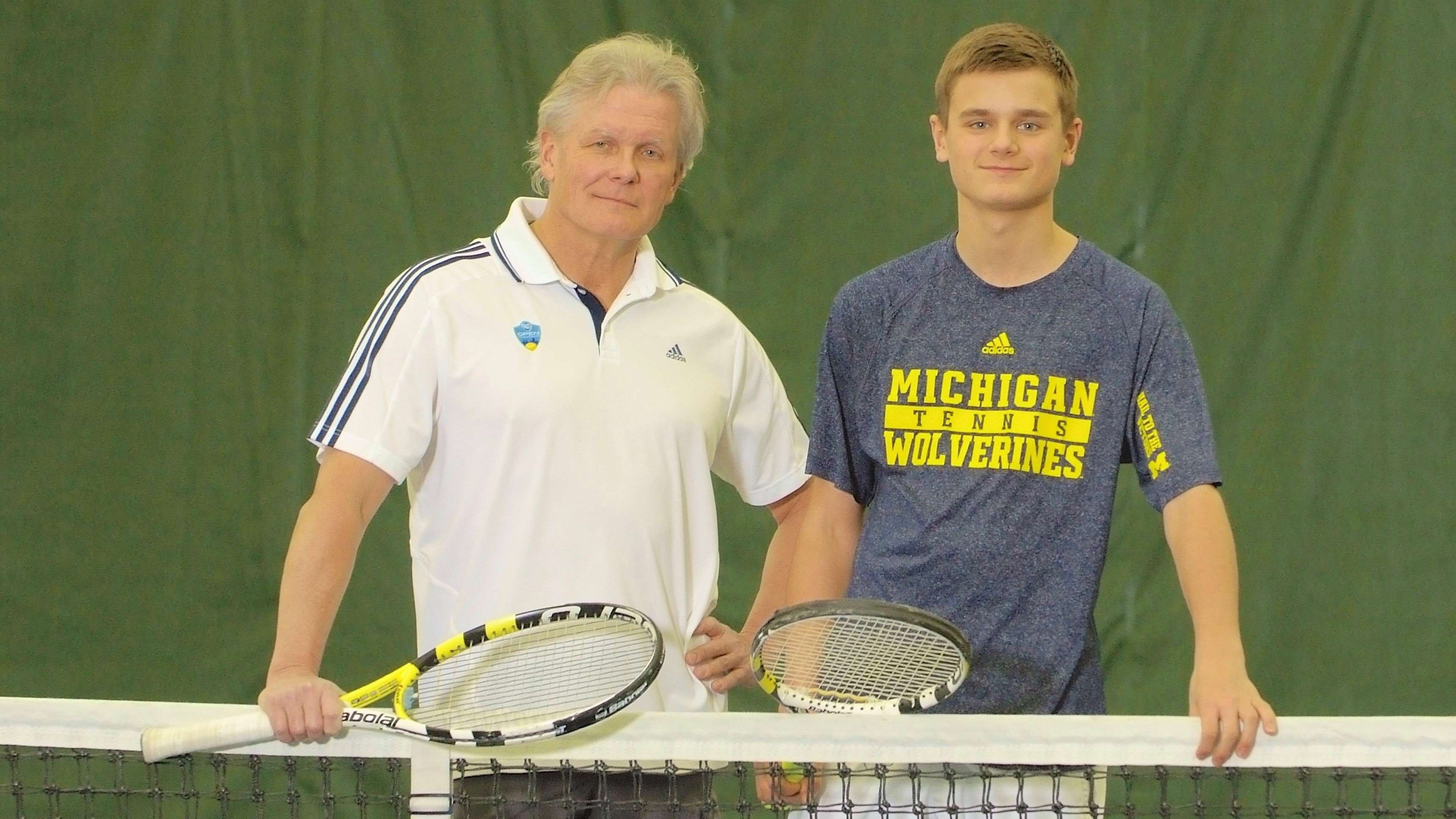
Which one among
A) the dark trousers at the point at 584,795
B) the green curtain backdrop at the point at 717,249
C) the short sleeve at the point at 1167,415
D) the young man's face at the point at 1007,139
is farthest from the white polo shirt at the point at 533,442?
the green curtain backdrop at the point at 717,249

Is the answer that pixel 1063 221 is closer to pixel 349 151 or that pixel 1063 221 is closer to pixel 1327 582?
pixel 1327 582

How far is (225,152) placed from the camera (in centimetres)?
426

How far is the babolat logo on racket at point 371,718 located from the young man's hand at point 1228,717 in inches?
35.1

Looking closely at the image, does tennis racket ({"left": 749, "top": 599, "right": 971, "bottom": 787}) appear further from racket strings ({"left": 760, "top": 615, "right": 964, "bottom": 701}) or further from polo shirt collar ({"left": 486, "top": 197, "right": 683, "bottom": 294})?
polo shirt collar ({"left": 486, "top": 197, "right": 683, "bottom": 294})

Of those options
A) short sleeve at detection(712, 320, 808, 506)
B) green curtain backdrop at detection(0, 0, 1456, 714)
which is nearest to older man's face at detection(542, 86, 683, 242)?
short sleeve at detection(712, 320, 808, 506)

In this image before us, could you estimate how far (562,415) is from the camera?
2.11 meters

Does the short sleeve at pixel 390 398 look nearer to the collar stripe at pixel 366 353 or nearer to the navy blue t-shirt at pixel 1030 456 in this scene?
the collar stripe at pixel 366 353

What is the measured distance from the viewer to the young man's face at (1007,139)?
1993mm

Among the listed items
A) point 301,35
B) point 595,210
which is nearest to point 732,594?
point 301,35

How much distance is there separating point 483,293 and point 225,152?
2392 mm

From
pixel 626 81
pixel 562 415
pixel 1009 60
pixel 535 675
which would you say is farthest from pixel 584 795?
pixel 1009 60

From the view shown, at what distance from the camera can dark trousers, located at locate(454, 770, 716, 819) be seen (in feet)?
6.47

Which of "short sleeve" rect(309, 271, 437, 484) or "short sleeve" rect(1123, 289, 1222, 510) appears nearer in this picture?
"short sleeve" rect(1123, 289, 1222, 510)

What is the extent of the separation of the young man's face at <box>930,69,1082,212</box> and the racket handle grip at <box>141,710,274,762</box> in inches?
41.3
